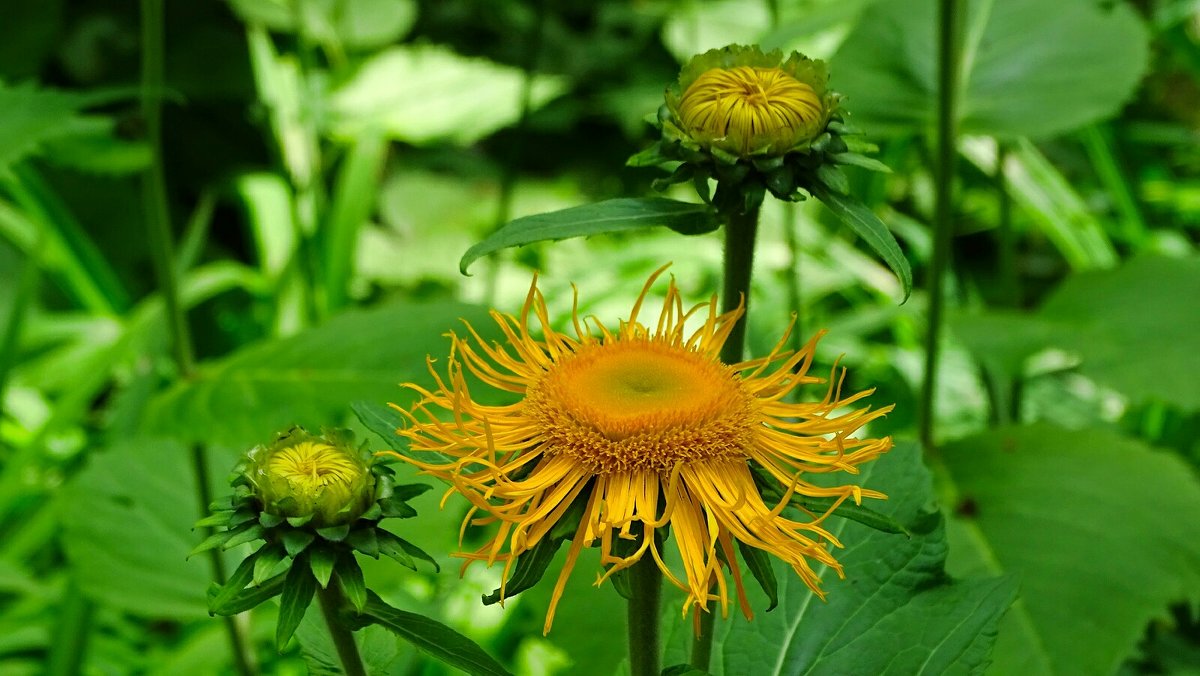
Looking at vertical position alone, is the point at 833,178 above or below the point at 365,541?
above

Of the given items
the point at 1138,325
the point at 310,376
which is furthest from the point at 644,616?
the point at 1138,325

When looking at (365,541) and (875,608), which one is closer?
(365,541)

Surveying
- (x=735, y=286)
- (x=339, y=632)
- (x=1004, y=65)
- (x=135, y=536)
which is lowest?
(x=135, y=536)

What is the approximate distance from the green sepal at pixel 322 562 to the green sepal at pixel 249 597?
16mm

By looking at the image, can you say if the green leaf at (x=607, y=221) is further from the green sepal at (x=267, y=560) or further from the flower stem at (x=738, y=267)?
the green sepal at (x=267, y=560)

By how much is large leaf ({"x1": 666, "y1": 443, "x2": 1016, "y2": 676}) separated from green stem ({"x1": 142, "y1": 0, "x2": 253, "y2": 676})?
52cm

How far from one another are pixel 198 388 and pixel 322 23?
149 cm

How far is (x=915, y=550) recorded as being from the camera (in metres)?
0.50

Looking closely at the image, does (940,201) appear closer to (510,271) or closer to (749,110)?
(749,110)

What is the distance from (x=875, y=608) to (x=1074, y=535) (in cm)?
50

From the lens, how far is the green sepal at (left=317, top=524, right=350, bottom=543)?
37cm

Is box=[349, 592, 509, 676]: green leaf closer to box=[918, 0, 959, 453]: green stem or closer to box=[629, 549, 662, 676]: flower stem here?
box=[629, 549, 662, 676]: flower stem

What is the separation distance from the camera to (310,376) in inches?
37.4

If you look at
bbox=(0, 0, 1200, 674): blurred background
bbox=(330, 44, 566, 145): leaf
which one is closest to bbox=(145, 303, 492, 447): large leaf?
bbox=(0, 0, 1200, 674): blurred background
